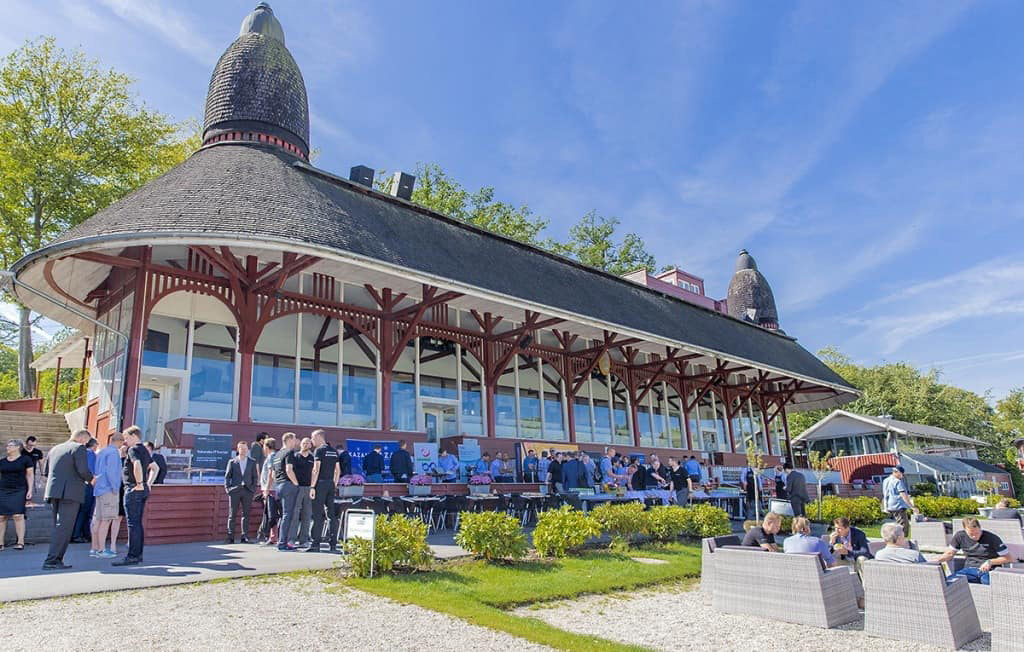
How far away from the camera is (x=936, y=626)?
545 cm

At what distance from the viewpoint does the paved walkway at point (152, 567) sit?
6.10 meters

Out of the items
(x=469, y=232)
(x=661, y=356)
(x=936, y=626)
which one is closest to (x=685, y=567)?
(x=936, y=626)

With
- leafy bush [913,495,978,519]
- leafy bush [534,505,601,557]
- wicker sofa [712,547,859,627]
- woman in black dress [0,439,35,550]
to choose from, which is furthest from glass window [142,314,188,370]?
leafy bush [913,495,978,519]

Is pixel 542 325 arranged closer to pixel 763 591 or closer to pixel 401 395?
pixel 401 395

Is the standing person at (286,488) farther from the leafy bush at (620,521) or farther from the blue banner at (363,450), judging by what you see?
the blue banner at (363,450)

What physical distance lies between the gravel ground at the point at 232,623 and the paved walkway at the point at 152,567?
15.3 inches

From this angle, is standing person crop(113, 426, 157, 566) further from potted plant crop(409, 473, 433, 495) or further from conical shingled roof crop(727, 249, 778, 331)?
conical shingled roof crop(727, 249, 778, 331)

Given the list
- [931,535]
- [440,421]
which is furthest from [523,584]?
[440,421]

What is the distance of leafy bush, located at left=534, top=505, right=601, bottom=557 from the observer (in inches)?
350

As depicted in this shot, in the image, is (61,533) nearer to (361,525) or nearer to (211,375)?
(361,525)

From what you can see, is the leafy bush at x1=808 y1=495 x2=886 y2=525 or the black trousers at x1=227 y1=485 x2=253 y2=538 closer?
the black trousers at x1=227 y1=485 x2=253 y2=538

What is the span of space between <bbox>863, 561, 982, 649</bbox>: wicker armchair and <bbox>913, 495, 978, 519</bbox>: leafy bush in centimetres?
1351

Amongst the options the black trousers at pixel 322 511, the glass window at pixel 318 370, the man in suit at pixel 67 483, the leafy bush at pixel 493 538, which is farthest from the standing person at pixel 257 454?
the glass window at pixel 318 370

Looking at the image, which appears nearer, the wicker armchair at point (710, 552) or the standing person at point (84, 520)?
the wicker armchair at point (710, 552)
